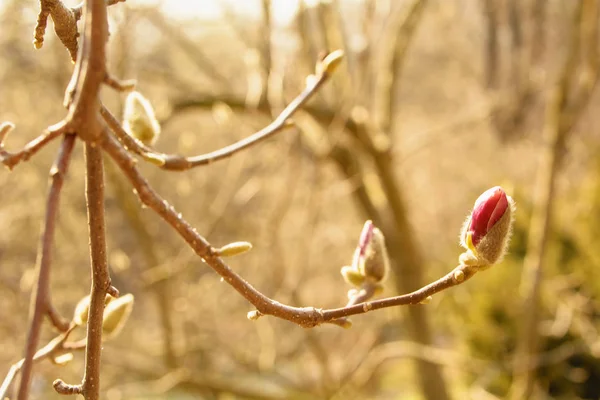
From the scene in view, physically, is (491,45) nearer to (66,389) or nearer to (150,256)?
(150,256)

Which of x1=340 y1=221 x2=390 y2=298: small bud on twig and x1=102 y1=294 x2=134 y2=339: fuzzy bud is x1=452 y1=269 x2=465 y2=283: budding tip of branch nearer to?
x1=340 y1=221 x2=390 y2=298: small bud on twig

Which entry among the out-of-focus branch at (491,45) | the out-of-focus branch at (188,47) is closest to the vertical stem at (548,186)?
the out-of-focus branch at (491,45)

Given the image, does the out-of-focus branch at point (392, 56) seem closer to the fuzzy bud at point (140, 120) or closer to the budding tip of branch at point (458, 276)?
the fuzzy bud at point (140, 120)

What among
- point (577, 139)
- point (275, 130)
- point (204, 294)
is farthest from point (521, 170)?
point (275, 130)

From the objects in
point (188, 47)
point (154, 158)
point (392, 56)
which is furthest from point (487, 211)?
point (188, 47)

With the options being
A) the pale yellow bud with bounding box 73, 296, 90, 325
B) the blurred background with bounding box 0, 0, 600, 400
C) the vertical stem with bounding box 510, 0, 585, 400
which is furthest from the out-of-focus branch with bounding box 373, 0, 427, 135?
the pale yellow bud with bounding box 73, 296, 90, 325

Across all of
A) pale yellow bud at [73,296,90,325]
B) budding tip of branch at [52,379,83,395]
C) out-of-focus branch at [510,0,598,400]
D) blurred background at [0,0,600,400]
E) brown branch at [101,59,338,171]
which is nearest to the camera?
budding tip of branch at [52,379,83,395]
